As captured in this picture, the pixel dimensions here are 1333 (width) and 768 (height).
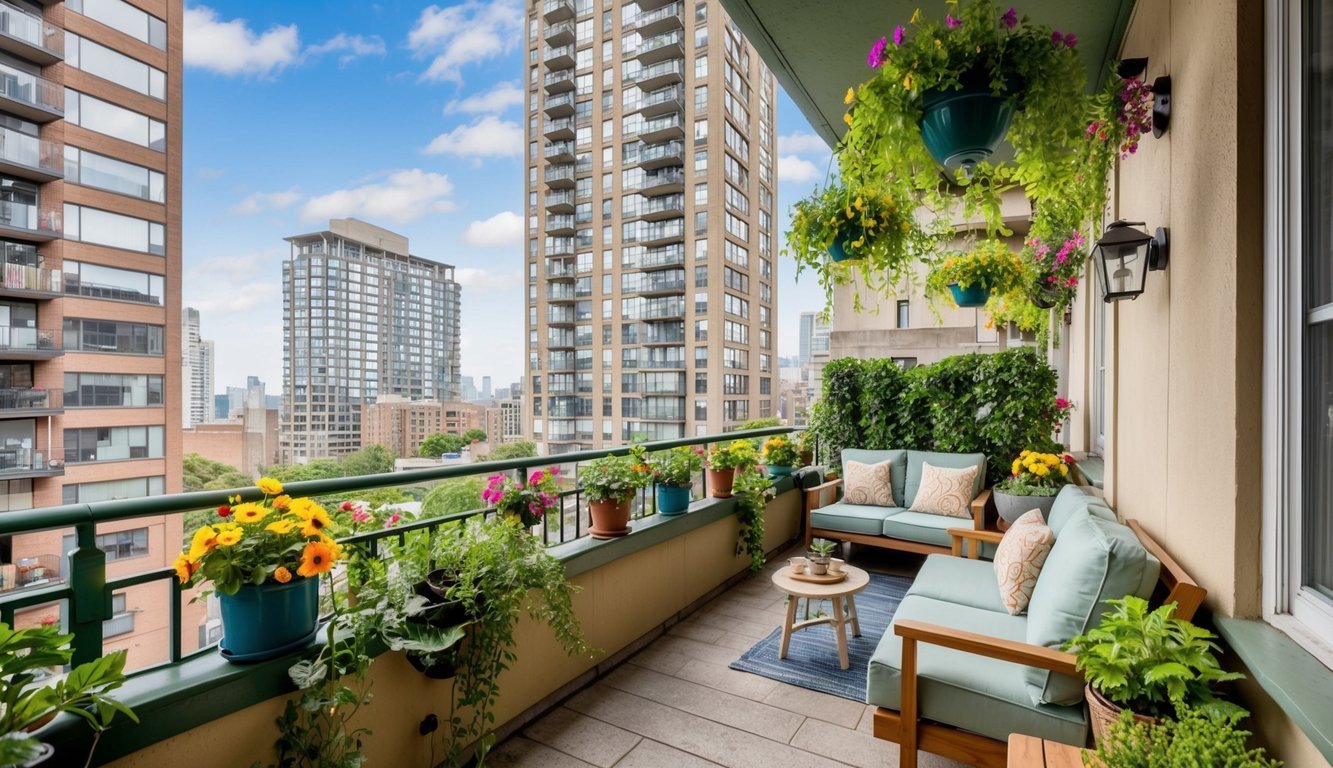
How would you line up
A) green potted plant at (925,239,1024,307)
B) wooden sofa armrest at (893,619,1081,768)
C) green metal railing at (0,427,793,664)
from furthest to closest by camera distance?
green potted plant at (925,239,1024,307), wooden sofa armrest at (893,619,1081,768), green metal railing at (0,427,793,664)

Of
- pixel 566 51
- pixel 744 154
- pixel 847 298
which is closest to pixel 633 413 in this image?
pixel 744 154

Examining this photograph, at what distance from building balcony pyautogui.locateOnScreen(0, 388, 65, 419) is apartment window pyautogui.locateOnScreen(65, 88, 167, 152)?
9725 mm

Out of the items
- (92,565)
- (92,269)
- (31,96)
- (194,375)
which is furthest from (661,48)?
(92,565)

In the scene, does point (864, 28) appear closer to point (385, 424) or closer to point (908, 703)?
point (908, 703)

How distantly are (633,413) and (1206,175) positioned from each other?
34129 millimetres

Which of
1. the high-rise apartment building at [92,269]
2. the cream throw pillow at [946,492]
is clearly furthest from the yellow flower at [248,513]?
the high-rise apartment building at [92,269]

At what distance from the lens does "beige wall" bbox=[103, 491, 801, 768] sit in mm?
1383

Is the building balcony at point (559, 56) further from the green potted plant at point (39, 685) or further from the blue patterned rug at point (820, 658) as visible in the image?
the green potted plant at point (39, 685)

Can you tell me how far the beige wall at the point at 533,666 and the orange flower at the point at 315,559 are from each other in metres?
0.38

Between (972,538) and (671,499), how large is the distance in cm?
166

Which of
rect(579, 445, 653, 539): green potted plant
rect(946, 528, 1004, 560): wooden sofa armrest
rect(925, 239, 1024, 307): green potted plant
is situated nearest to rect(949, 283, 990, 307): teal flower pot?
rect(925, 239, 1024, 307): green potted plant

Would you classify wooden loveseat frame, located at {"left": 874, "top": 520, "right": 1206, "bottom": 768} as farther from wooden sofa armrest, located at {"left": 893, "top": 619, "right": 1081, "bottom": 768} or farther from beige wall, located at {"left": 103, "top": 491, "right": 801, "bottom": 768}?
beige wall, located at {"left": 103, "top": 491, "right": 801, "bottom": 768}

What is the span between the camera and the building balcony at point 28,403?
18438 millimetres

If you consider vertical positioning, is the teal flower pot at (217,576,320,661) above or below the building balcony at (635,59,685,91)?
below
